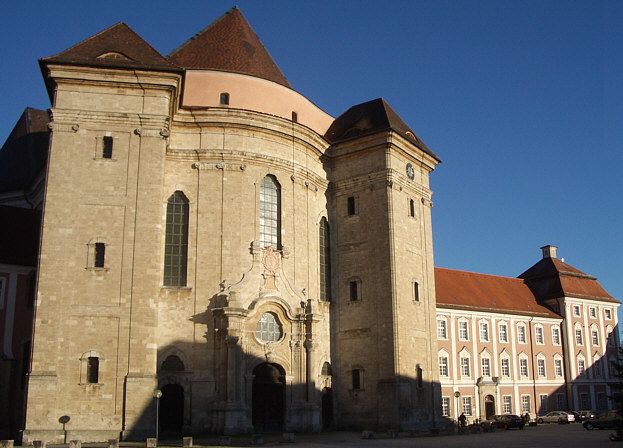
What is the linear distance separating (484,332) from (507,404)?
5273mm

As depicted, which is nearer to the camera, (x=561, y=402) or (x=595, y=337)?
(x=561, y=402)

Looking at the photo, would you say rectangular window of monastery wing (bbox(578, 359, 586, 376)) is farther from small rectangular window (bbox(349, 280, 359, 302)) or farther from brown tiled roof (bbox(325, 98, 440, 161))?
small rectangular window (bbox(349, 280, 359, 302))

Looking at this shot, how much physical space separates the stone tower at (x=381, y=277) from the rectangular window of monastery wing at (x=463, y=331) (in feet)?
42.9

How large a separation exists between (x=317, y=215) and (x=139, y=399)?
44.2 feet

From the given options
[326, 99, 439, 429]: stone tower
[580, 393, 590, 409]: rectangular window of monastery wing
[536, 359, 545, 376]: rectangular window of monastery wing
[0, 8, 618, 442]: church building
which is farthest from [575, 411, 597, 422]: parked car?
[326, 99, 439, 429]: stone tower

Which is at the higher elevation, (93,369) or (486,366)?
(486,366)

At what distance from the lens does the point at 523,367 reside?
51.9 m

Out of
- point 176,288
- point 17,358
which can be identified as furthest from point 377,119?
point 17,358

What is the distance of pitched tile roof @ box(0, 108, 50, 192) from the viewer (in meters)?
39.5

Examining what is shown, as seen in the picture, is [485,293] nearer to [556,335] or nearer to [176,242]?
[556,335]

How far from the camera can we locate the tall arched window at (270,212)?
31969 millimetres

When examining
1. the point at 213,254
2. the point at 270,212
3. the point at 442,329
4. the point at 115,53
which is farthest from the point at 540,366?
the point at 115,53

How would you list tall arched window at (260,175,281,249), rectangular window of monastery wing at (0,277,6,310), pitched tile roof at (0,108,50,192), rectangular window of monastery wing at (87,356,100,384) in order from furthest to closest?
pitched tile roof at (0,108,50,192)
tall arched window at (260,175,281,249)
rectangular window of monastery wing at (0,277,6,310)
rectangular window of monastery wing at (87,356,100,384)

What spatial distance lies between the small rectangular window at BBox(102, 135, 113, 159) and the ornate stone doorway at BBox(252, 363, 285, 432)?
1099 centimetres
